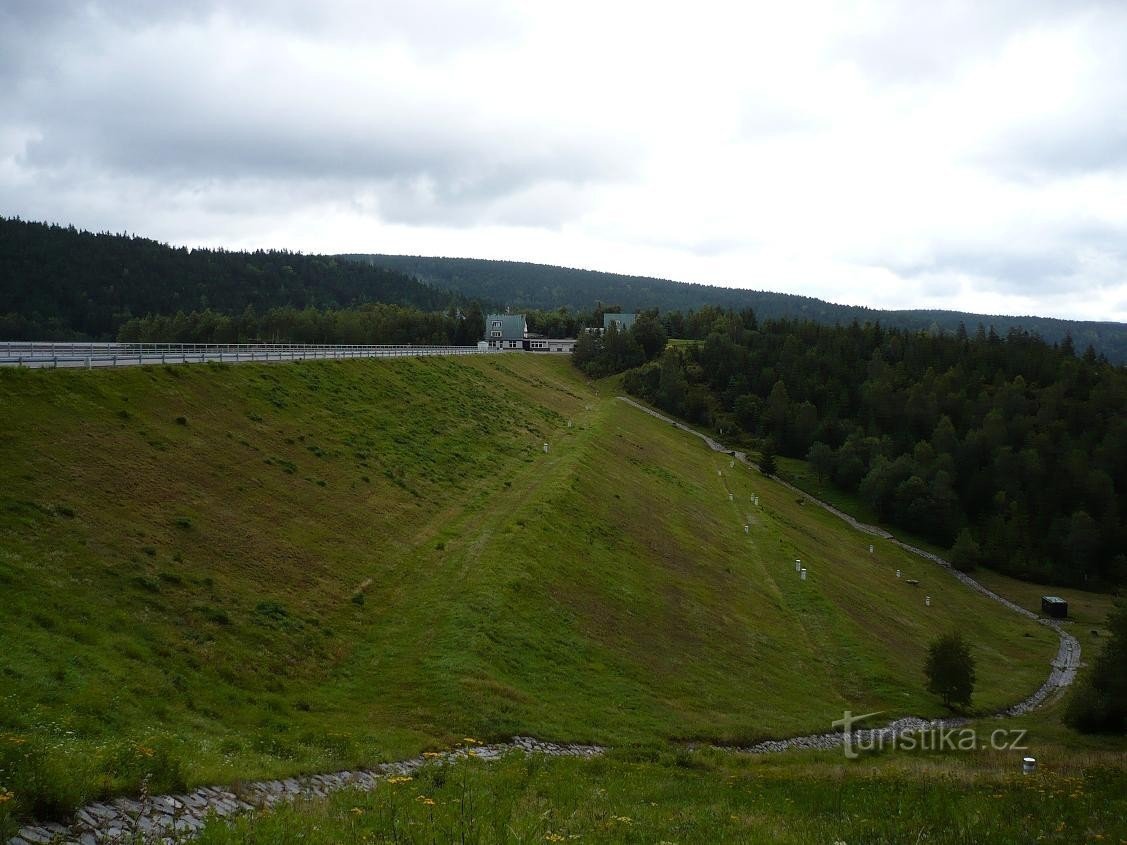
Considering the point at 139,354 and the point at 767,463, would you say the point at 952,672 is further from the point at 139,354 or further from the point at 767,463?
the point at 767,463

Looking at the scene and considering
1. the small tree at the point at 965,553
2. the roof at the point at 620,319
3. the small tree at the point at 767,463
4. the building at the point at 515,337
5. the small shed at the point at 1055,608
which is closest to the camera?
the small shed at the point at 1055,608

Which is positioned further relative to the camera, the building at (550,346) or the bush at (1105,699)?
the building at (550,346)

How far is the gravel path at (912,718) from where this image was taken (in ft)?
97.4

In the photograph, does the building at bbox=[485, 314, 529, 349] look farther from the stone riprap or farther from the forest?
the stone riprap

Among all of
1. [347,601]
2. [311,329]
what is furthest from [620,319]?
[347,601]

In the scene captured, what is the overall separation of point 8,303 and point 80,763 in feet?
681

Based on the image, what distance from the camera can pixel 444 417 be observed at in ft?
209

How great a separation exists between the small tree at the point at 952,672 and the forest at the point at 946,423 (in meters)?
64.9

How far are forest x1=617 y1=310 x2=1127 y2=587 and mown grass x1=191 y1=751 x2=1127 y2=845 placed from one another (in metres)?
91.0

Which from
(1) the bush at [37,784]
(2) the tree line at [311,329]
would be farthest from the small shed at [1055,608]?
(2) the tree line at [311,329]

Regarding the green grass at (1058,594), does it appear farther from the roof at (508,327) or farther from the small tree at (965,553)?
the roof at (508,327)

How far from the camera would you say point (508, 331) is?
18550cm

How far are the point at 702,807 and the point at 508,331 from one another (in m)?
174

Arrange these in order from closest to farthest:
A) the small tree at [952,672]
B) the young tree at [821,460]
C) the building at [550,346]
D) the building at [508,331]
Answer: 1. the small tree at [952,672]
2. the young tree at [821,460]
3. the building at [550,346]
4. the building at [508,331]
